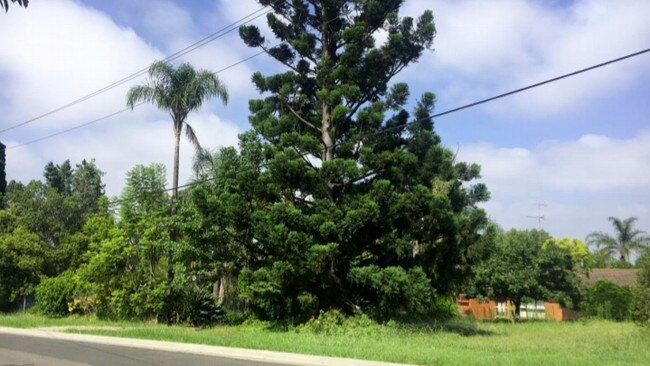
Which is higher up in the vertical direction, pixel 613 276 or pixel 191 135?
pixel 191 135

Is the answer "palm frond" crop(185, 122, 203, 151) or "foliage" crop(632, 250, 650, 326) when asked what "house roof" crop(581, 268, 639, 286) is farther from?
"palm frond" crop(185, 122, 203, 151)

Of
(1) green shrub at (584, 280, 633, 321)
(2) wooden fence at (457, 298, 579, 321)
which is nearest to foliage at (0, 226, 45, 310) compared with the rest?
(2) wooden fence at (457, 298, 579, 321)

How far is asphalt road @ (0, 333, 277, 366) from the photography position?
44.0 ft

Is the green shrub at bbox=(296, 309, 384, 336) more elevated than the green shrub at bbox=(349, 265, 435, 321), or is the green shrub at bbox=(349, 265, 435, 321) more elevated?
the green shrub at bbox=(349, 265, 435, 321)

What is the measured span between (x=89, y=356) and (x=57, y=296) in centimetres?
Answer: 1941

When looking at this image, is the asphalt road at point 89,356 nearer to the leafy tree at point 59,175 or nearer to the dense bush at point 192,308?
the dense bush at point 192,308

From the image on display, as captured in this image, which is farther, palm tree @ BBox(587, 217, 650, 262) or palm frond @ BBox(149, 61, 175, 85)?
palm tree @ BBox(587, 217, 650, 262)

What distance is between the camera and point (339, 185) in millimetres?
24906

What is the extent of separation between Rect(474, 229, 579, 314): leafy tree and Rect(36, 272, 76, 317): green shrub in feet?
81.2

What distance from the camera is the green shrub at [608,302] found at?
37188 millimetres

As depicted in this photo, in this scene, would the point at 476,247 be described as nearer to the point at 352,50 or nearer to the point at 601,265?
the point at 352,50

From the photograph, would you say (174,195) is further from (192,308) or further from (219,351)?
(219,351)

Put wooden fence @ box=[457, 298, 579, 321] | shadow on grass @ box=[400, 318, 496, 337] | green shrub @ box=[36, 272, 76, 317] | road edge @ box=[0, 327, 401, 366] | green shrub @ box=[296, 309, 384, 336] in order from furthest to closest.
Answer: wooden fence @ box=[457, 298, 579, 321], green shrub @ box=[36, 272, 76, 317], shadow on grass @ box=[400, 318, 496, 337], green shrub @ box=[296, 309, 384, 336], road edge @ box=[0, 327, 401, 366]

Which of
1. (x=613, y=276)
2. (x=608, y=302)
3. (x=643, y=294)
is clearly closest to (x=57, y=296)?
(x=643, y=294)
